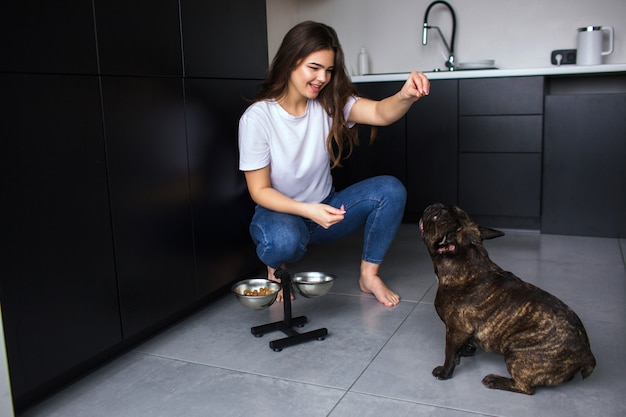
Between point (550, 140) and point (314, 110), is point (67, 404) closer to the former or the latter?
point (314, 110)

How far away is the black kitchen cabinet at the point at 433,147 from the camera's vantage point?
355 centimetres

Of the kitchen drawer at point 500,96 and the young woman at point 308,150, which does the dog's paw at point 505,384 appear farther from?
the kitchen drawer at point 500,96

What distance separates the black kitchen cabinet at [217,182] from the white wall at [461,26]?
1.63 metres

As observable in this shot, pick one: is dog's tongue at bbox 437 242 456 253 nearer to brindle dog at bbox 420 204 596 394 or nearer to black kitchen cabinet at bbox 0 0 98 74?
brindle dog at bbox 420 204 596 394

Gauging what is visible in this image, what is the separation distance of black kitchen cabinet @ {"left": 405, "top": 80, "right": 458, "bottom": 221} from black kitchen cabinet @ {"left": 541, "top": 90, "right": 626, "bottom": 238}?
0.51 metres

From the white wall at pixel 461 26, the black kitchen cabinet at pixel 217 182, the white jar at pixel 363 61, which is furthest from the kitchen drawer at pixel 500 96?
the black kitchen cabinet at pixel 217 182

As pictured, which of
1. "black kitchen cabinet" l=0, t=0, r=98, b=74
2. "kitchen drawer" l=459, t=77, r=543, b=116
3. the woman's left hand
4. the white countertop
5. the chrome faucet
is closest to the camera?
"black kitchen cabinet" l=0, t=0, r=98, b=74

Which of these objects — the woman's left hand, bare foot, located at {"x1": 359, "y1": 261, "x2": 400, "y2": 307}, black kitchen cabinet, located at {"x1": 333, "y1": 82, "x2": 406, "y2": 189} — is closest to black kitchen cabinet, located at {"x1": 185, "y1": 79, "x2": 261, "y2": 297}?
bare foot, located at {"x1": 359, "y1": 261, "x2": 400, "y2": 307}

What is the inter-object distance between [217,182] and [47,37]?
91 cm

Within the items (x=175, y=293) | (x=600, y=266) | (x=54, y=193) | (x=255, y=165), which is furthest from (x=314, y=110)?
(x=600, y=266)

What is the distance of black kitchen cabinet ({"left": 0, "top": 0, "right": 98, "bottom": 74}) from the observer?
4.77 ft

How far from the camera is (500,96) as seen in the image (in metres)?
3.43

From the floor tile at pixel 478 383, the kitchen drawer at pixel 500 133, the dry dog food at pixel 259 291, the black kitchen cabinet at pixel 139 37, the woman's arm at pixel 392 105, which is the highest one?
the black kitchen cabinet at pixel 139 37

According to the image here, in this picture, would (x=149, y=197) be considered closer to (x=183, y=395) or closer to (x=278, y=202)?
(x=278, y=202)
